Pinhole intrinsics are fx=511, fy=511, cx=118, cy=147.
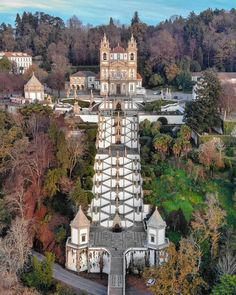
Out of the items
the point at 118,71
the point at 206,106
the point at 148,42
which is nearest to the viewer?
the point at 206,106

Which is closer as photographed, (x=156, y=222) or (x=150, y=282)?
(x=150, y=282)

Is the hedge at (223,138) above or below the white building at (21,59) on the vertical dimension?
below

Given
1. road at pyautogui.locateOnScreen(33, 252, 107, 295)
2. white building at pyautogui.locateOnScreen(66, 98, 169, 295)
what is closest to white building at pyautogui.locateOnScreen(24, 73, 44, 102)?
white building at pyautogui.locateOnScreen(66, 98, 169, 295)

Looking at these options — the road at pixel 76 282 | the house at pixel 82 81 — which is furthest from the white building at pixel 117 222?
the house at pixel 82 81

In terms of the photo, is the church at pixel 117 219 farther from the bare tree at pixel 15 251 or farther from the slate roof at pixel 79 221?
the bare tree at pixel 15 251

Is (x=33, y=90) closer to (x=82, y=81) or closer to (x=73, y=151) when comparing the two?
(x=82, y=81)

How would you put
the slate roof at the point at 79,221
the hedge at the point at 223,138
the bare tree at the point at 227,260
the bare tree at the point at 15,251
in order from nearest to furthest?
1. the bare tree at the point at 227,260
2. the bare tree at the point at 15,251
3. the slate roof at the point at 79,221
4. the hedge at the point at 223,138

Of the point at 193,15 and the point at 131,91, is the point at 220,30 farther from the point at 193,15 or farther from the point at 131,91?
the point at 131,91

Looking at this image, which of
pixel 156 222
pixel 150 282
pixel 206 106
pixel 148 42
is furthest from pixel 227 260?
pixel 148 42

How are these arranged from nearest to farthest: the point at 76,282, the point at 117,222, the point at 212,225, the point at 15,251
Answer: the point at 15,251 → the point at 76,282 → the point at 212,225 → the point at 117,222
